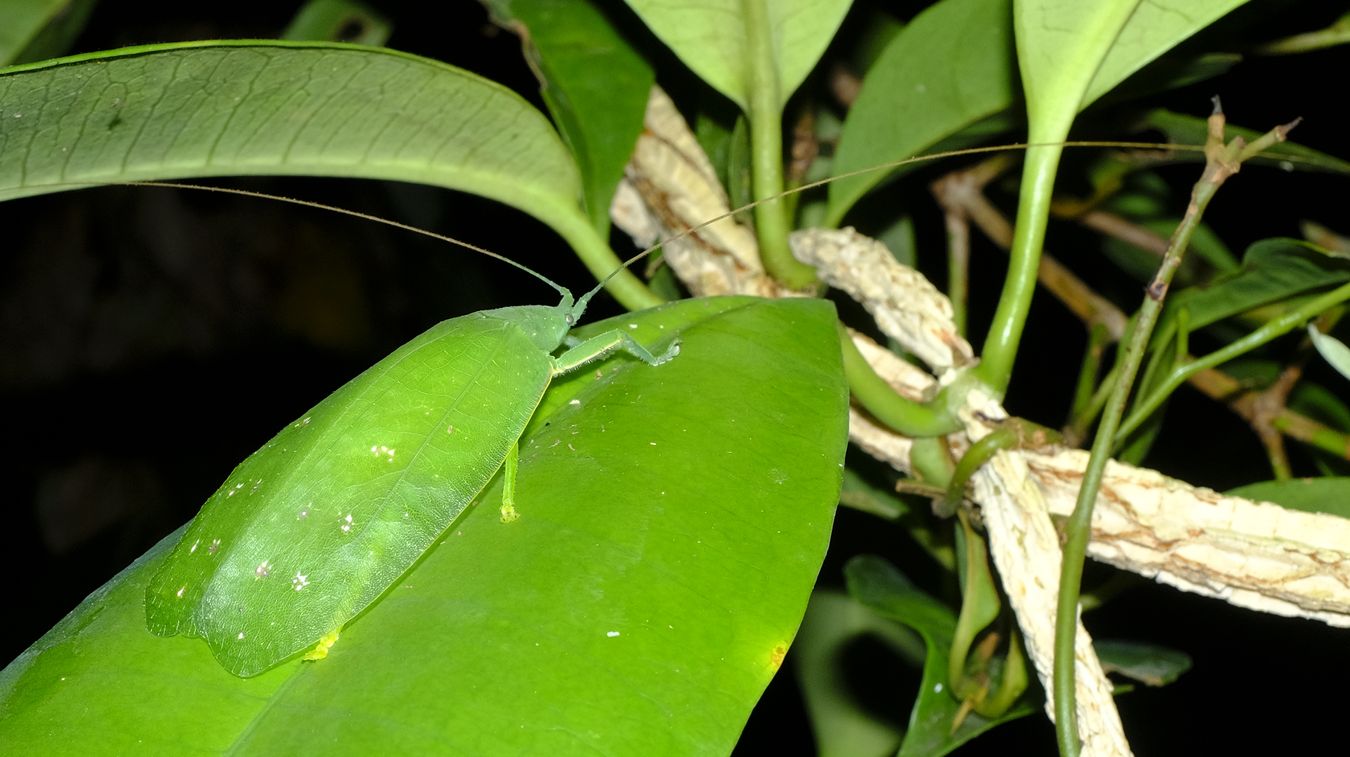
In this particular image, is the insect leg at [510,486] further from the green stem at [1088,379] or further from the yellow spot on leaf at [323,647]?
the green stem at [1088,379]

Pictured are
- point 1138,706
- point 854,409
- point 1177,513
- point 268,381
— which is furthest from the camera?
point 268,381

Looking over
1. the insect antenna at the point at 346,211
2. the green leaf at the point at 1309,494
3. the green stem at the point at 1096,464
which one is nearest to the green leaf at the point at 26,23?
the insect antenna at the point at 346,211

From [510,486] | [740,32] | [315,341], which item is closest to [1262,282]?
[740,32]

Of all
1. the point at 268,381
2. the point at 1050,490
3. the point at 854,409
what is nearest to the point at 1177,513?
the point at 1050,490

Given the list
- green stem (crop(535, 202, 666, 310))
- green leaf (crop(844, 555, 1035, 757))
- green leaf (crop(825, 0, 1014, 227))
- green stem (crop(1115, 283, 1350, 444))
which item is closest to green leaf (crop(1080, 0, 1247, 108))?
green leaf (crop(825, 0, 1014, 227))

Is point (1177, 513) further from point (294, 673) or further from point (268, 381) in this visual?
point (268, 381)

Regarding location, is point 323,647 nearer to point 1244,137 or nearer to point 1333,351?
point 1333,351
